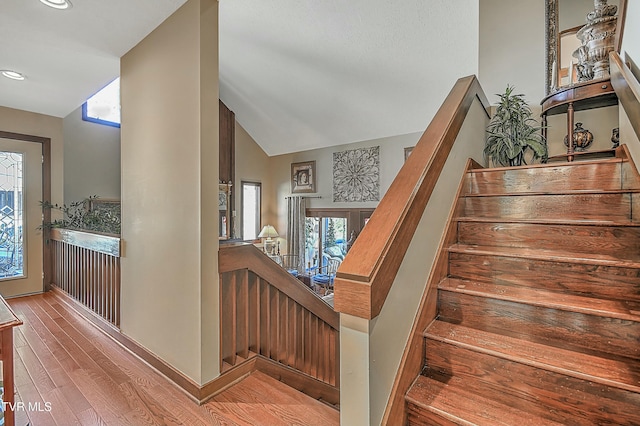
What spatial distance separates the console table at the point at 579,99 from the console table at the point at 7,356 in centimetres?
379

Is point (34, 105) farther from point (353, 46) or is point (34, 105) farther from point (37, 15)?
point (353, 46)

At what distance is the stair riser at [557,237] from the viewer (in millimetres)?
1435

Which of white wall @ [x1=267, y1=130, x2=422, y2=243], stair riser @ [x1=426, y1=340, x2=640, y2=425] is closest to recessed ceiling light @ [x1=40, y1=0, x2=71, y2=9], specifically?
stair riser @ [x1=426, y1=340, x2=640, y2=425]

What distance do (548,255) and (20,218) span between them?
17.7ft

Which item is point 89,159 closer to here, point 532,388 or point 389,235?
point 389,235

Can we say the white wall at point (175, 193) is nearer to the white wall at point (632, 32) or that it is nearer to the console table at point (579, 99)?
the white wall at point (632, 32)

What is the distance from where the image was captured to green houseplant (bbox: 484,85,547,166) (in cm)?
262

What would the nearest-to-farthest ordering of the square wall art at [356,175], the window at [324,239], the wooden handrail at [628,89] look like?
the wooden handrail at [628,89]
the square wall art at [356,175]
the window at [324,239]

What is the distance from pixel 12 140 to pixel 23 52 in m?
1.86

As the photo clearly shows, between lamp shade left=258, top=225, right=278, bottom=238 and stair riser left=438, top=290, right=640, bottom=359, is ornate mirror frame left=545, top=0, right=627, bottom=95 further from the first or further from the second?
lamp shade left=258, top=225, right=278, bottom=238

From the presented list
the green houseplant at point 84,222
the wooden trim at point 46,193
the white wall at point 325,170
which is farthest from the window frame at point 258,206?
the wooden trim at point 46,193

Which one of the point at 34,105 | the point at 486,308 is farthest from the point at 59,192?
the point at 486,308

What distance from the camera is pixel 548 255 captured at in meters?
1.51

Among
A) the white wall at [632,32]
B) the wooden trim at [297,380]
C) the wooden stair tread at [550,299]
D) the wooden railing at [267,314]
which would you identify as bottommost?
the wooden trim at [297,380]
